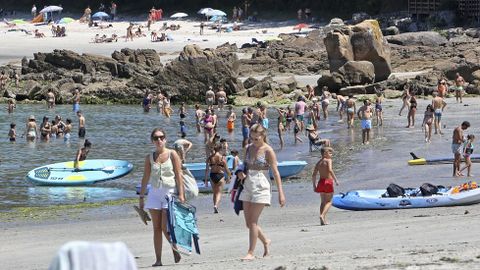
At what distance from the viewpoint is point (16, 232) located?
15742mm

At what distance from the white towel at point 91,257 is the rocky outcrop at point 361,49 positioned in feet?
131

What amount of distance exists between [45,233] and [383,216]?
4.81 m

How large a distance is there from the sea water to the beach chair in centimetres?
1000

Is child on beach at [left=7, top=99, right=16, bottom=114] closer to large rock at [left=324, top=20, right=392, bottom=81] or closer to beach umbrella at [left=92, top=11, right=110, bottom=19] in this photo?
large rock at [left=324, top=20, right=392, bottom=81]

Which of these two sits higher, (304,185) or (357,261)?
(357,261)

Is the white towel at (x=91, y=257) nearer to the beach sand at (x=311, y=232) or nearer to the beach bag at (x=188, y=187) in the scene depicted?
the beach sand at (x=311, y=232)

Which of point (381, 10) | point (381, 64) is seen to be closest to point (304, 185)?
point (381, 64)

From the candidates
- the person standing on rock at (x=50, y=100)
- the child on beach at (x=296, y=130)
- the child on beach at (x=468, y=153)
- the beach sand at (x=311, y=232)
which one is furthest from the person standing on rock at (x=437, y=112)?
the person standing on rock at (x=50, y=100)

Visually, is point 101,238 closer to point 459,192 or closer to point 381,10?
point 459,192

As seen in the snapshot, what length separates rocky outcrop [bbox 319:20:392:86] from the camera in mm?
43594

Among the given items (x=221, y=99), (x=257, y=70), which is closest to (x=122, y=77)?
(x=257, y=70)

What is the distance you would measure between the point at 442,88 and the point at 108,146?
12.7m

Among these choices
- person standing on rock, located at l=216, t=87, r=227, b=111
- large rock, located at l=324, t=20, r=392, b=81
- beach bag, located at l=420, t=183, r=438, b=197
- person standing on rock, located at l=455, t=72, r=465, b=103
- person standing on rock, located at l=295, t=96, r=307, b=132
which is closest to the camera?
beach bag, located at l=420, t=183, r=438, b=197

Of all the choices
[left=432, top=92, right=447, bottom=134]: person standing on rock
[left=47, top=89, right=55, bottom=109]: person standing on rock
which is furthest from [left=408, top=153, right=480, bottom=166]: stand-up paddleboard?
[left=47, top=89, right=55, bottom=109]: person standing on rock
